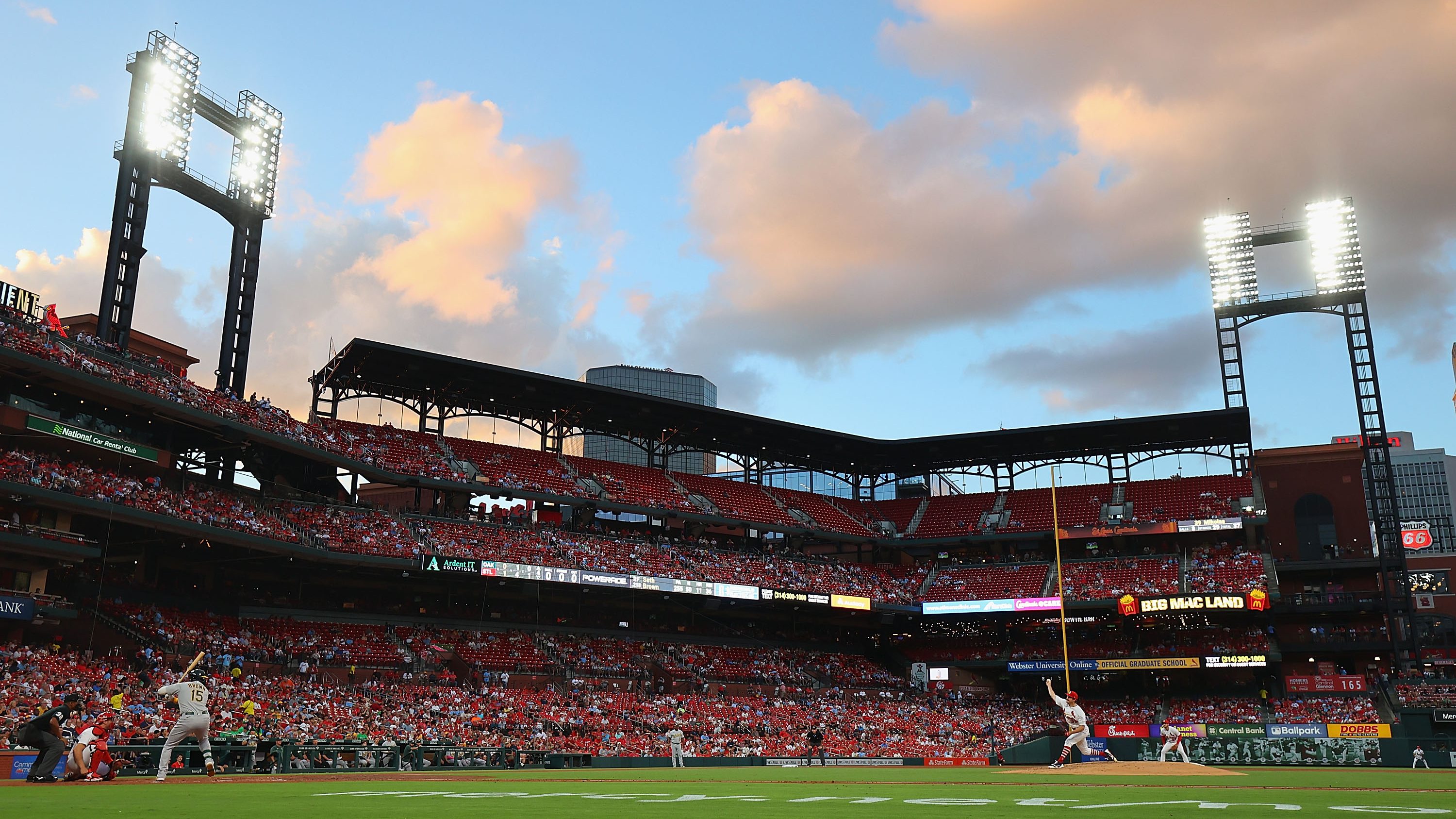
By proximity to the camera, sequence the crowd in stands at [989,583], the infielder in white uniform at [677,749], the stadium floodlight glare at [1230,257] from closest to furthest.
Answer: the infielder in white uniform at [677,749] → the crowd in stands at [989,583] → the stadium floodlight glare at [1230,257]

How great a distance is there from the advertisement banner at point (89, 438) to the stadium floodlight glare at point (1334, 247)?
64.9 metres

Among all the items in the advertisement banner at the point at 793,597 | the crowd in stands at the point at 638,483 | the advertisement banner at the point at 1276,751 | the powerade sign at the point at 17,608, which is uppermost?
the crowd in stands at the point at 638,483

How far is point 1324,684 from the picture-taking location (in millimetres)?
60812

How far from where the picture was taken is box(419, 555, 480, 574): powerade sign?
161ft

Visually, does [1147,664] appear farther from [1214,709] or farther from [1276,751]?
[1276,751]

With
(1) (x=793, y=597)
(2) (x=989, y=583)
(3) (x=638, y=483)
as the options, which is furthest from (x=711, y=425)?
(2) (x=989, y=583)

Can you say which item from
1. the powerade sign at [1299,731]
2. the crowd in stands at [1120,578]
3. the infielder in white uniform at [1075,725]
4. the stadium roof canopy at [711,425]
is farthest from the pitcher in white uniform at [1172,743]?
the stadium roof canopy at [711,425]

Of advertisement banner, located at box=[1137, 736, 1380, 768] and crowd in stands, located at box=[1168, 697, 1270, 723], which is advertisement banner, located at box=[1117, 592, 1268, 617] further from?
advertisement banner, located at box=[1137, 736, 1380, 768]

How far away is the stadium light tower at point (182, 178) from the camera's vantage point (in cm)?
4541

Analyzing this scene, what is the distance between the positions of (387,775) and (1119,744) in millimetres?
34334

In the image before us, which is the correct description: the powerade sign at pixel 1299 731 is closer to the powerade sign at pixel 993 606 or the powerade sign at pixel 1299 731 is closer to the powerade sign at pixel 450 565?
the powerade sign at pixel 993 606

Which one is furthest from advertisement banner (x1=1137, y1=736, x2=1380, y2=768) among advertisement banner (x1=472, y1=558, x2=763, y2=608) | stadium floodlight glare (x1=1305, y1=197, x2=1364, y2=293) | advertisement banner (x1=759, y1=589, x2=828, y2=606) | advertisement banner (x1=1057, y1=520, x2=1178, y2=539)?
stadium floodlight glare (x1=1305, y1=197, x2=1364, y2=293)

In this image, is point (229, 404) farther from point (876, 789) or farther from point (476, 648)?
point (876, 789)

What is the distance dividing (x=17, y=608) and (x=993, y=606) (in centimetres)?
4763
